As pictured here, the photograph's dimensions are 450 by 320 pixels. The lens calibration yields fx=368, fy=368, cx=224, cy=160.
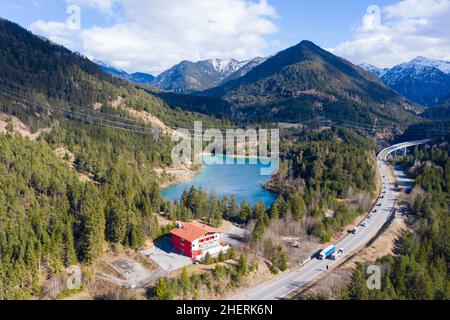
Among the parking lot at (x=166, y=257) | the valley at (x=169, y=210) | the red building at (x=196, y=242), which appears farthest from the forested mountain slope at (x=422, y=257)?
the parking lot at (x=166, y=257)

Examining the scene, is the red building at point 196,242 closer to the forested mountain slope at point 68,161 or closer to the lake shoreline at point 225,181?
the forested mountain slope at point 68,161

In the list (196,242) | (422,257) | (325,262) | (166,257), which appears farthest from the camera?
(325,262)

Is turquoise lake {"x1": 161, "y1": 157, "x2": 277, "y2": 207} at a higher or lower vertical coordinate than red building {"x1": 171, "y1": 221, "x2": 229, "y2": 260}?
higher

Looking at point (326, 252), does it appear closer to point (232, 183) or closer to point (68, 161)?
point (232, 183)

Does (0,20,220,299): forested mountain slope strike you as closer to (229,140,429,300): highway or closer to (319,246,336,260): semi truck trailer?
(229,140,429,300): highway

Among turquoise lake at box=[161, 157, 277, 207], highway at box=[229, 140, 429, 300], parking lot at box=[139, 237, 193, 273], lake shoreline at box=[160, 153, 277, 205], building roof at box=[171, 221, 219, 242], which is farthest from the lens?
lake shoreline at box=[160, 153, 277, 205]

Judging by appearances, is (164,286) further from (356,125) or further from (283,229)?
(356,125)

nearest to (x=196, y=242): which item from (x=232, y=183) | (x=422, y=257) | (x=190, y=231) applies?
(x=190, y=231)

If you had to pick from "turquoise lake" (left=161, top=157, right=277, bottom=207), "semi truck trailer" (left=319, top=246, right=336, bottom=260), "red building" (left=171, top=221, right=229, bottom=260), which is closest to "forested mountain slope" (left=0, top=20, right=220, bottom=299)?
"red building" (left=171, top=221, right=229, bottom=260)
